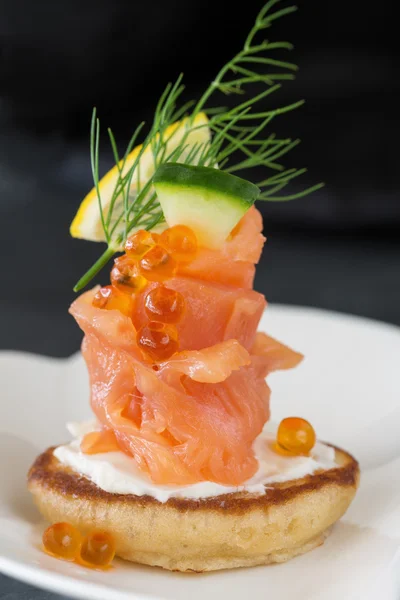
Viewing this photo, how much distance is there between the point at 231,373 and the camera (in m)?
2.45

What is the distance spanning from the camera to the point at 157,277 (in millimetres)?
2342

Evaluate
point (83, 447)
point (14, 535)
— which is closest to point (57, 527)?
point (14, 535)

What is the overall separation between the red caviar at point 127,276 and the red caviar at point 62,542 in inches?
26.5

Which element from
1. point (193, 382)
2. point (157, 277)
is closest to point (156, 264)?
point (157, 277)

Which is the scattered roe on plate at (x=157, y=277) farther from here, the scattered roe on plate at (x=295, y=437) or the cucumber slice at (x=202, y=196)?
the scattered roe on plate at (x=295, y=437)

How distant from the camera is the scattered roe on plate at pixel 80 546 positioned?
7.21 ft

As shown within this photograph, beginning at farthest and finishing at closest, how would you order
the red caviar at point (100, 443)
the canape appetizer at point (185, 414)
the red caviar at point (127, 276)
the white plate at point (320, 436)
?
the red caviar at point (100, 443)
the red caviar at point (127, 276)
the canape appetizer at point (185, 414)
the white plate at point (320, 436)

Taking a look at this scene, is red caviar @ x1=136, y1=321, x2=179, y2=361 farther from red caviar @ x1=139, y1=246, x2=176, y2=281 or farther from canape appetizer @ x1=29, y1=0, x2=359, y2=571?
red caviar @ x1=139, y1=246, x2=176, y2=281

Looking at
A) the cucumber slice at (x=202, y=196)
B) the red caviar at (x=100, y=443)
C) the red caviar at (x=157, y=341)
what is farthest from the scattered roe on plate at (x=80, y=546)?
the cucumber slice at (x=202, y=196)

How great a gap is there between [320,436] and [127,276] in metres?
1.34

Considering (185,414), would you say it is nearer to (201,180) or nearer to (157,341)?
(157,341)

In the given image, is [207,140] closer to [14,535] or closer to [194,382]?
[194,382]

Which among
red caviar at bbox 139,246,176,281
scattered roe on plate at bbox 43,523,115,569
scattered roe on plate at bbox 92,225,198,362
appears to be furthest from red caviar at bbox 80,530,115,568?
red caviar at bbox 139,246,176,281

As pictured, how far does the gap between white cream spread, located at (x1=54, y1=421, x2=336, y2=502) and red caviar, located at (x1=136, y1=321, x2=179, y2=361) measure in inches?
13.6
